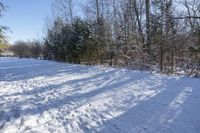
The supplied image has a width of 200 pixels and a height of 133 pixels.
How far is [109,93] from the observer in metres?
10.3

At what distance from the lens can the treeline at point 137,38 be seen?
674 inches

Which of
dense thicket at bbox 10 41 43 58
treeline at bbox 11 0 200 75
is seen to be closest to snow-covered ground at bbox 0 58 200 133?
treeline at bbox 11 0 200 75

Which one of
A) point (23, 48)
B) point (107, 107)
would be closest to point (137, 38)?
point (107, 107)

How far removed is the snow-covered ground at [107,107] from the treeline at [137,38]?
16.1 ft

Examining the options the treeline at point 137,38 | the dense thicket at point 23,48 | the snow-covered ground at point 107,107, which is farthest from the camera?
the dense thicket at point 23,48

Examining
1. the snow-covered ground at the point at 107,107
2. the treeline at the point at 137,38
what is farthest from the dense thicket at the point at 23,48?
the snow-covered ground at the point at 107,107

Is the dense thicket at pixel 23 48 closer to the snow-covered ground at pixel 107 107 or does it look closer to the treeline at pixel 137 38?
the treeline at pixel 137 38

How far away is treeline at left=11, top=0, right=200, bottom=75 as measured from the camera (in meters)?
17.1

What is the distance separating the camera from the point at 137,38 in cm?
2391

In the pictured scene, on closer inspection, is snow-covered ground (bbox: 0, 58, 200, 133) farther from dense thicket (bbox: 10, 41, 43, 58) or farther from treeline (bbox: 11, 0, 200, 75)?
dense thicket (bbox: 10, 41, 43, 58)

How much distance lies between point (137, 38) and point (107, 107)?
631 inches

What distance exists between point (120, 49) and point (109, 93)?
14.4 m

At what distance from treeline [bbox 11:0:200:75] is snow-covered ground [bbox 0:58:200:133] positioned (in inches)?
194

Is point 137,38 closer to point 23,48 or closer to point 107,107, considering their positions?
point 107,107
